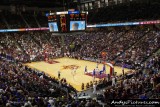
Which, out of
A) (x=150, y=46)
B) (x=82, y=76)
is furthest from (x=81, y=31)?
(x=150, y=46)

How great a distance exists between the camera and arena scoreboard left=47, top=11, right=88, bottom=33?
3247 cm

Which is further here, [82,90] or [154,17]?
[154,17]

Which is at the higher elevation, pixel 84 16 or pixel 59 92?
pixel 84 16

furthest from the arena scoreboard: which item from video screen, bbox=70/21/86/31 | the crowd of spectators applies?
the crowd of spectators

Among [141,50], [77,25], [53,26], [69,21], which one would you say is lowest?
[141,50]

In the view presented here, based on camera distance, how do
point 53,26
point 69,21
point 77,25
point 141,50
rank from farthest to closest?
point 141,50
point 53,26
point 77,25
point 69,21

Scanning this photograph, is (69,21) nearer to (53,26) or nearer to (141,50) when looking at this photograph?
(53,26)

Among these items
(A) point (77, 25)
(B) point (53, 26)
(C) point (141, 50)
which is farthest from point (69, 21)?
(C) point (141, 50)

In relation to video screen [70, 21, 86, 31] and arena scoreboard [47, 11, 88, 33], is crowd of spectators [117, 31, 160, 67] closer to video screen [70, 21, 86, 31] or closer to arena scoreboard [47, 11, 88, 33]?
video screen [70, 21, 86, 31]

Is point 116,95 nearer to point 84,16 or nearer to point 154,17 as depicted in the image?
point 84,16

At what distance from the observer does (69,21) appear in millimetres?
32469

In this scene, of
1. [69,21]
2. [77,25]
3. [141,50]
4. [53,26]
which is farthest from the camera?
[141,50]

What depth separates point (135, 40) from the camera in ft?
154

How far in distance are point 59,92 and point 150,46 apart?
81.6 ft
